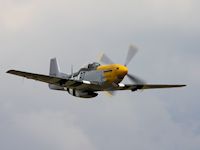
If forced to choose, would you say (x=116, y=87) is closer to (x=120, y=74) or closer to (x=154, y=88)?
(x=120, y=74)

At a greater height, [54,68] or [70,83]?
[70,83]

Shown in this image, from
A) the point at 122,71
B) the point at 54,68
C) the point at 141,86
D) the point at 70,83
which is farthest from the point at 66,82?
the point at 54,68

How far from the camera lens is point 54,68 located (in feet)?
303

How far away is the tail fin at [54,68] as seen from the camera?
9175 cm

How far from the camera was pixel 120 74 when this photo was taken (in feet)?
257

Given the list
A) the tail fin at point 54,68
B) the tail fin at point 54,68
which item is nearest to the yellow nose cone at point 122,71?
the tail fin at point 54,68

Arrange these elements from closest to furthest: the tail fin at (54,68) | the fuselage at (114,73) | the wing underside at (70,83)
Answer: the fuselage at (114,73) → the wing underside at (70,83) → the tail fin at (54,68)

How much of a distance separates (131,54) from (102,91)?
4737mm

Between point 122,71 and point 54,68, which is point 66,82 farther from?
point 54,68

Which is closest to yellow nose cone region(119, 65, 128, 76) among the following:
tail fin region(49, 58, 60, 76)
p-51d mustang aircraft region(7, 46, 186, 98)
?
p-51d mustang aircraft region(7, 46, 186, 98)

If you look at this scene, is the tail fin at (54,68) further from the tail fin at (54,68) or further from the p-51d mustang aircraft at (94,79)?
the p-51d mustang aircraft at (94,79)

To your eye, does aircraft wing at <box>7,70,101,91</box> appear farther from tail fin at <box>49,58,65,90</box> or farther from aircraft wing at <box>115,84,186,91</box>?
tail fin at <box>49,58,65,90</box>

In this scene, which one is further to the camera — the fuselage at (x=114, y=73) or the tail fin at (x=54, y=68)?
the tail fin at (x=54, y=68)

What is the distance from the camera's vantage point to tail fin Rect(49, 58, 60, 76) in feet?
301
